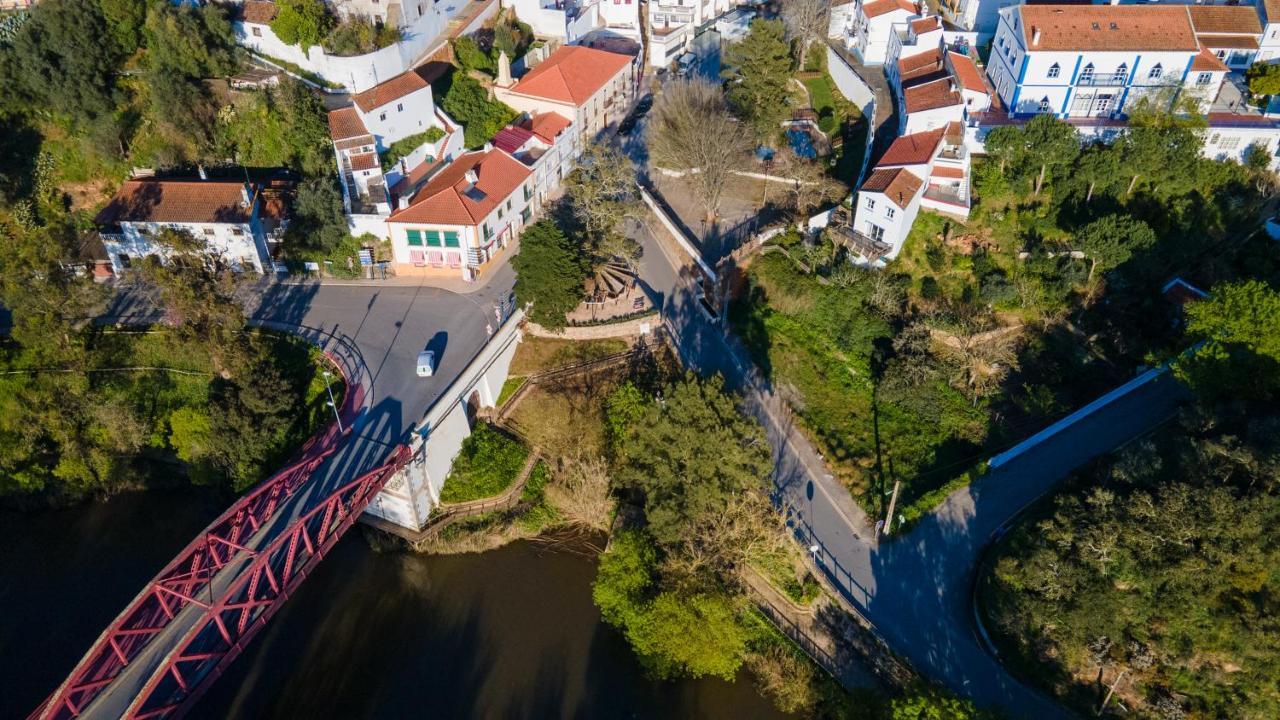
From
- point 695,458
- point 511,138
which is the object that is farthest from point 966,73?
point 695,458

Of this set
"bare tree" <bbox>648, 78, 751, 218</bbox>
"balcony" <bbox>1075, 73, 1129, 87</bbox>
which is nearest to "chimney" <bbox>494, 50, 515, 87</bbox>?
"bare tree" <bbox>648, 78, 751, 218</bbox>

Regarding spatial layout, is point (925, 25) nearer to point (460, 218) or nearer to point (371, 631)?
point (460, 218)

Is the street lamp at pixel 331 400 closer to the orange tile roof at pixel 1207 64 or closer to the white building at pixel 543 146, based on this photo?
the white building at pixel 543 146

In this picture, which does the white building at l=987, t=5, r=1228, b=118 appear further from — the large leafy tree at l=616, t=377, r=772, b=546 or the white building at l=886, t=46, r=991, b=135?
the large leafy tree at l=616, t=377, r=772, b=546

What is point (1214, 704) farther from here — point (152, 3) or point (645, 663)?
point (152, 3)

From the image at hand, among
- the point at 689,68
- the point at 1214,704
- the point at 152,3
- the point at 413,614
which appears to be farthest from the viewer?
the point at 689,68

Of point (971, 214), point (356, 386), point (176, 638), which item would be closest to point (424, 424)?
point (356, 386)
